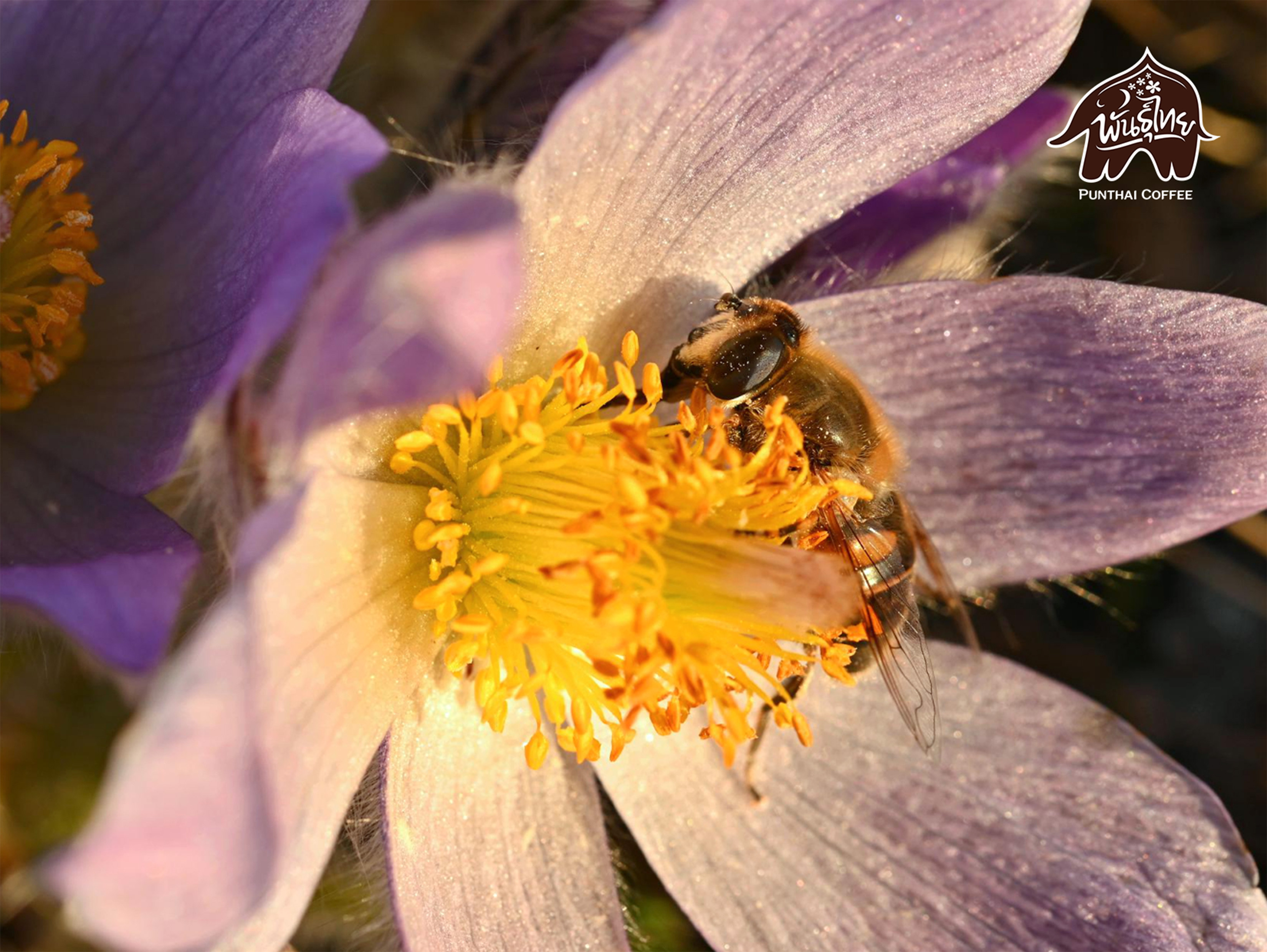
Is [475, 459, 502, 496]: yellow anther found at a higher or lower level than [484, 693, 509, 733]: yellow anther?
higher

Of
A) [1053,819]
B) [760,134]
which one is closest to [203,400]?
[760,134]

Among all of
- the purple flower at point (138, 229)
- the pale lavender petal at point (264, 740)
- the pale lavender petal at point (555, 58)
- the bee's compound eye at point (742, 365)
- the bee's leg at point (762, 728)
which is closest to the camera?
the pale lavender petal at point (264, 740)

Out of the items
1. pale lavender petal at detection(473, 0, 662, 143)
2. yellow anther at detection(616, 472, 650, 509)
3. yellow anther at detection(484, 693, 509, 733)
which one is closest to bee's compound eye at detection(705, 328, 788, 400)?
yellow anther at detection(616, 472, 650, 509)

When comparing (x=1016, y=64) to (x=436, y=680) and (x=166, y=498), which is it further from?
(x=166, y=498)

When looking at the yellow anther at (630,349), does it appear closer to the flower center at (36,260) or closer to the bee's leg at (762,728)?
the bee's leg at (762,728)

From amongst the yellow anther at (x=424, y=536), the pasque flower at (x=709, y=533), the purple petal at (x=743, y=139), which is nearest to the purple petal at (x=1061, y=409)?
the pasque flower at (x=709, y=533)

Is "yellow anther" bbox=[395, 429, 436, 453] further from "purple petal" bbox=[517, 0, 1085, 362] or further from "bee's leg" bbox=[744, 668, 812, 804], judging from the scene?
"bee's leg" bbox=[744, 668, 812, 804]
